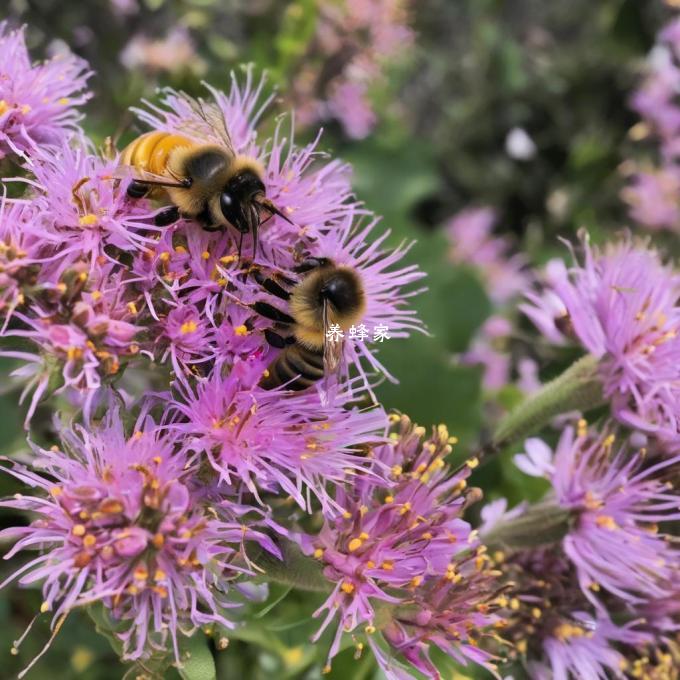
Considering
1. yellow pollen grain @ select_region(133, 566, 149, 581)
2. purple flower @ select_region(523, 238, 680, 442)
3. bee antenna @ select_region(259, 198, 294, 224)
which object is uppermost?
purple flower @ select_region(523, 238, 680, 442)

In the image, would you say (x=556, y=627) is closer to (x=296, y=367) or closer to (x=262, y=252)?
(x=296, y=367)

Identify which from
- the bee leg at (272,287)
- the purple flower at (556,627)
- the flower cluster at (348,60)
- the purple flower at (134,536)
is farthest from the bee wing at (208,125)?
the flower cluster at (348,60)

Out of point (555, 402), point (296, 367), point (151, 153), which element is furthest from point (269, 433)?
point (555, 402)

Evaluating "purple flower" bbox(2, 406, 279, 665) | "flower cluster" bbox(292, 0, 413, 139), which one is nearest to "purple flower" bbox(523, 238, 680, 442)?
"purple flower" bbox(2, 406, 279, 665)

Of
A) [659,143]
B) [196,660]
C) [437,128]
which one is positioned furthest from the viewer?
[437,128]

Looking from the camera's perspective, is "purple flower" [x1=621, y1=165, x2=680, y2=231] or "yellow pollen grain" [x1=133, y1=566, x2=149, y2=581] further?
"purple flower" [x1=621, y1=165, x2=680, y2=231]

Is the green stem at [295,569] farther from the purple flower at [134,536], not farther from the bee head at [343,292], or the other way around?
the bee head at [343,292]

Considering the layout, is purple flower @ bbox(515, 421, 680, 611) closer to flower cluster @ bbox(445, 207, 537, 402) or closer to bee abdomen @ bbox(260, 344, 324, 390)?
bee abdomen @ bbox(260, 344, 324, 390)
